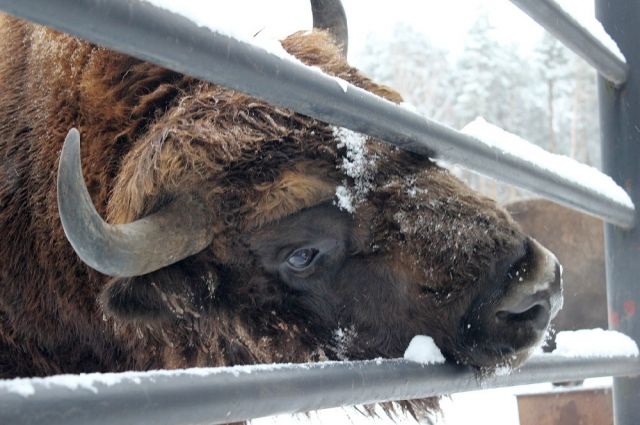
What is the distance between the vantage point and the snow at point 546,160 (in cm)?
201

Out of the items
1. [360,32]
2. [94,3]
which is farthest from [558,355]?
[360,32]

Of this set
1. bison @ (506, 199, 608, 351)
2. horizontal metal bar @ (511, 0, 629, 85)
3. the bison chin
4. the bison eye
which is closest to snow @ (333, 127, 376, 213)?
the bison eye

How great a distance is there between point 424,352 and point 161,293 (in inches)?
39.5

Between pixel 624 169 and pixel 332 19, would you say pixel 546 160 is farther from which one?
pixel 332 19

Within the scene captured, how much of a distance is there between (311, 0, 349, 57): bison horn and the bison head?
87 cm

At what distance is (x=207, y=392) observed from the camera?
3.72ft

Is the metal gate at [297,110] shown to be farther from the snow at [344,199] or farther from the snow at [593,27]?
the snow at [344,199]

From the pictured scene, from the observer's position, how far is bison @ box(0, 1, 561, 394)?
223 centimetres

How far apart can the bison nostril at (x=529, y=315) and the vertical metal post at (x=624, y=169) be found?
2.66 feet

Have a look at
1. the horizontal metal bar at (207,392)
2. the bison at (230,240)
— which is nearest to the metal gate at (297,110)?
the horizontal metal bar at (207,392)

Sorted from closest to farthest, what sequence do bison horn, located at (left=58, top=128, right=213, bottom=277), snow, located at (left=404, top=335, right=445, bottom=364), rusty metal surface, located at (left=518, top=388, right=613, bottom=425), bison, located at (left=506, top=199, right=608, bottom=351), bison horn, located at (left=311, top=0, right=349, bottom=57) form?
bison horn, located at (left=58, top=128, right=213, bottom=277) → snow, located at (left=404, top=335, right=445, bottom=364) → bison horn, located at (left=311, top=0, right=349, bottom=57) → rusty metal surface, located at (left=518, top=388, right=613, bottom=425) → bison, located at (left=506, top=199, right=608, bottom=351)

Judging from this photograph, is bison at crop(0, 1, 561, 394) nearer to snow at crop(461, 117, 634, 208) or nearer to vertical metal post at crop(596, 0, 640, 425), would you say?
snow at crop(461, 117, 634, 208)

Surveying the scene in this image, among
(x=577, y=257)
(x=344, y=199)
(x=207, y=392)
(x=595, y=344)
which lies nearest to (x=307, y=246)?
(x=344, y=199)

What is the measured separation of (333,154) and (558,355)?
867mm
